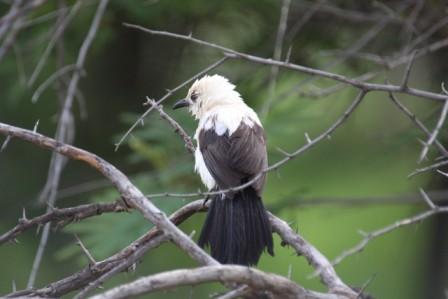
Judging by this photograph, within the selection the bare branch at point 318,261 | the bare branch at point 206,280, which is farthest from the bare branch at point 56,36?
the bare branch at point 206,280

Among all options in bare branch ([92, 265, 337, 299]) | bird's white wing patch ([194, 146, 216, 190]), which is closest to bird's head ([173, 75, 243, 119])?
bird's white wing patch ([194, 146, 216, 190])

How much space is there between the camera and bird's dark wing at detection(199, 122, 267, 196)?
4.73m

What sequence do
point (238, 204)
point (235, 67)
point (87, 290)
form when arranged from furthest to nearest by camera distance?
point (235, 67)
point (238, 204)
point (87, 290)

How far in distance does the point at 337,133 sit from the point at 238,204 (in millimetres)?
4352

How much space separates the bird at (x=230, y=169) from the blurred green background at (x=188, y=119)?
47 cm

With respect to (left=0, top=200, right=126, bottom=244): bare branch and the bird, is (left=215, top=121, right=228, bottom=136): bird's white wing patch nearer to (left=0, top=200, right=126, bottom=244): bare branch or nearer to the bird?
the bird

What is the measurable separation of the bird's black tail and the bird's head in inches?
45.4

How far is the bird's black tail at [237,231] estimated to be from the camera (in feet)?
13.6

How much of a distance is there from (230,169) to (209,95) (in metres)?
0.97

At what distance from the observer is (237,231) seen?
14.1 feet

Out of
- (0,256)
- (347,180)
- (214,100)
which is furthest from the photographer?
(347,180)

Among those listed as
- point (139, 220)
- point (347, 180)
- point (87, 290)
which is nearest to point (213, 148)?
point (139, 220)

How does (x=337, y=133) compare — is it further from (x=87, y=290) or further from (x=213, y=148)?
(x=87, y=290)

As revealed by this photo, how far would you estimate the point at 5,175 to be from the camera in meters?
7.73
